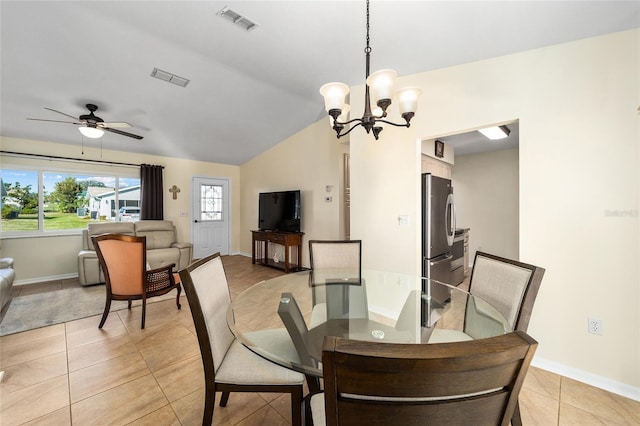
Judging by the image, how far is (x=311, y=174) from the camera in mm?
5016

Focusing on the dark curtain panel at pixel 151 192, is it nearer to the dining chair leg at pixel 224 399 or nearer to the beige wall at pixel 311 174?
the beige wall at pixel 311 174

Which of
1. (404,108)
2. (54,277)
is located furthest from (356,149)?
(54,277)

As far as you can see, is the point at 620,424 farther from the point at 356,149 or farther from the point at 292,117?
the point at 292,117

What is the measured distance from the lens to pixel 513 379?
562 mm

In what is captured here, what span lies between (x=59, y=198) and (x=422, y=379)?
625 centimetres

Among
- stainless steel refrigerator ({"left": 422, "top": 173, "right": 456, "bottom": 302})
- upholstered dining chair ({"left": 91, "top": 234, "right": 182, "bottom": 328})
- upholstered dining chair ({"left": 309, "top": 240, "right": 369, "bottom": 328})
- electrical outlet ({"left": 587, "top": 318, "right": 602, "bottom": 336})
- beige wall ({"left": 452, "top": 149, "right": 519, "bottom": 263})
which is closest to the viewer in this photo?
electrical outlet ({"left": 587, "top": 318, "right": 602, "bottom": 336})

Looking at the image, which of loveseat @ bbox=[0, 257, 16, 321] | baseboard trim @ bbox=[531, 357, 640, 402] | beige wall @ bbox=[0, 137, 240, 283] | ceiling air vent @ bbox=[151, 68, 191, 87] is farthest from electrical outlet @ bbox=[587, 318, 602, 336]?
beige wall @ bbox=[0, 137, 240, 283]

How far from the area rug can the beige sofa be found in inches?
11.8

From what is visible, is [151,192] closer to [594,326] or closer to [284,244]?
[284,244]

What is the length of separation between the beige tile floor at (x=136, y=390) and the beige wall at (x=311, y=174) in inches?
114

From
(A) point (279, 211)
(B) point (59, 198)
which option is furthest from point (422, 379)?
(B) point (59, 198)

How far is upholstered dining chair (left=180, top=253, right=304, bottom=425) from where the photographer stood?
1.22 meters

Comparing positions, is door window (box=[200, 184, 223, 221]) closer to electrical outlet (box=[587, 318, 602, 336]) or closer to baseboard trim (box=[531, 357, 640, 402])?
baseboard trim (box=[531, 357, 640, 402])

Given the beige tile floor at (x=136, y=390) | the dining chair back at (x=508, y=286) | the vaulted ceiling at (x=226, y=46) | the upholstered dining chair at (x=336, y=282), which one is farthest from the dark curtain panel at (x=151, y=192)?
the dining chair back at (x=508, y=286)
